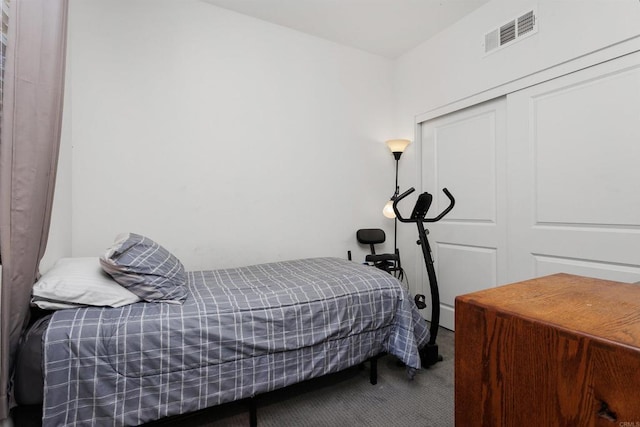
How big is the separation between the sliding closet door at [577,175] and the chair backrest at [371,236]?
3.81 ft

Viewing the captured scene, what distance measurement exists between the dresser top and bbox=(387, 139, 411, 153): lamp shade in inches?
93.0

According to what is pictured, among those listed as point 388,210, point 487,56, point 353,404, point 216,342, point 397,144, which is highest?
point 487,56

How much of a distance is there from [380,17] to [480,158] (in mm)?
1504

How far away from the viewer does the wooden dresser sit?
1.72 feet

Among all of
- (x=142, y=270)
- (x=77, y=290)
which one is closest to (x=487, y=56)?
(x=142, y=270)

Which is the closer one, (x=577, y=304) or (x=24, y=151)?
(x=577, y=304)

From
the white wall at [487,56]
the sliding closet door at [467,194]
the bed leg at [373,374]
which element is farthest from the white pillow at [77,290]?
the white wall at [487,56]

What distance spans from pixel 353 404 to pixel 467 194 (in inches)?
76.2

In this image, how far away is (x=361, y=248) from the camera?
324 centimetres

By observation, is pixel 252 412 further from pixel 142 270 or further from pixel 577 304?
pixel 577 304

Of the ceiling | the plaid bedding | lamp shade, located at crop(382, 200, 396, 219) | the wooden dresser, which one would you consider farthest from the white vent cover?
the wooden dresser

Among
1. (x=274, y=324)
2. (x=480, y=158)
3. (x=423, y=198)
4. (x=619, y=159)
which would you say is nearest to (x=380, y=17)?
(x=480, y=158)

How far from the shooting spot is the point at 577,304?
0.74m

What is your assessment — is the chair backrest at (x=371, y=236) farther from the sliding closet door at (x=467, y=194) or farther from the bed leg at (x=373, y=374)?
the bed leg at (x=373, y=374)
